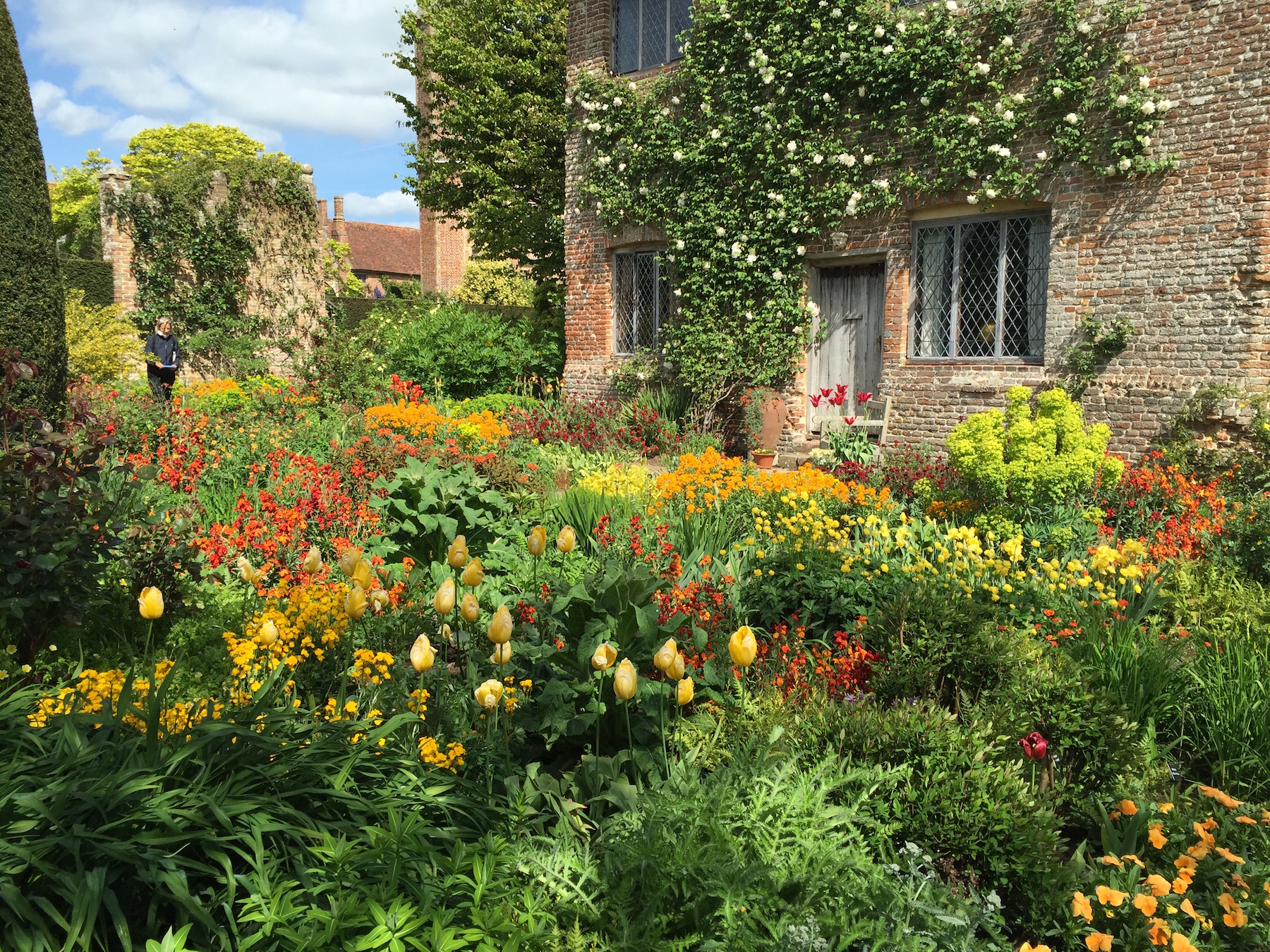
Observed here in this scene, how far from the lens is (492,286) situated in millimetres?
28000

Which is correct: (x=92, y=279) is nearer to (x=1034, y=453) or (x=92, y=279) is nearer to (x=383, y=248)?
(x=1034, y=453)

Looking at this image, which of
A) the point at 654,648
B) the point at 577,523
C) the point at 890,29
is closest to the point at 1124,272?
the point at 890,29

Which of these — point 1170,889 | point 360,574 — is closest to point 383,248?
point 360,574

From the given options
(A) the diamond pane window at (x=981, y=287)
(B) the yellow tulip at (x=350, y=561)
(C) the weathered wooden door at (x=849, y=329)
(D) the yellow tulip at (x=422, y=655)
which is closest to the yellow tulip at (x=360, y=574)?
(B) the yellow tulip at (x=350, y=561)

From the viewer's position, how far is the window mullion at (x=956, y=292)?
10.0 metres

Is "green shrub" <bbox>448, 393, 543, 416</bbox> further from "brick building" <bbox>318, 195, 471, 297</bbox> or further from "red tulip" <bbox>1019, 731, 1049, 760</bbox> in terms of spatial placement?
"brick building" <bbox>318, 195, 471, 297</bbox>

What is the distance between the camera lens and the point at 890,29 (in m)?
9.98

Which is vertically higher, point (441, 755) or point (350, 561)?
point (350, 561)

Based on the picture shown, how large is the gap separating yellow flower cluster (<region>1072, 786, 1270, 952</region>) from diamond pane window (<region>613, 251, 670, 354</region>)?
34.3ft

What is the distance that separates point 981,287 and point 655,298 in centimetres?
455

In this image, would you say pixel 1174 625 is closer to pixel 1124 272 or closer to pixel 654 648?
pixel 654 648

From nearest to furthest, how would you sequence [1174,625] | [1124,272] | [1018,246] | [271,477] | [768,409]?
1. [1174,625]
2. [271,477]
3. [1124,272]
4. [1018,246]
5. [768,409]

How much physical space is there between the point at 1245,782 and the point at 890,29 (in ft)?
29.1

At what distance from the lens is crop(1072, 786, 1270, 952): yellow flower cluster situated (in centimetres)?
236
